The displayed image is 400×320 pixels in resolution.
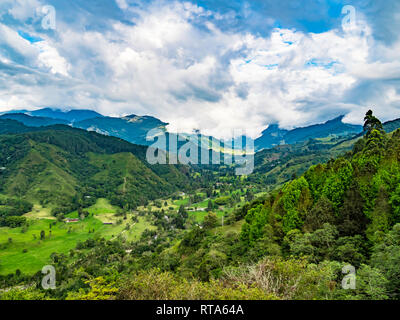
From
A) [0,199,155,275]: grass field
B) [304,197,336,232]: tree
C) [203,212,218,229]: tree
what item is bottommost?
[0,199,155,275]: grass field

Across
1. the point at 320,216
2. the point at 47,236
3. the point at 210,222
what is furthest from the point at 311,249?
the point at 47,236

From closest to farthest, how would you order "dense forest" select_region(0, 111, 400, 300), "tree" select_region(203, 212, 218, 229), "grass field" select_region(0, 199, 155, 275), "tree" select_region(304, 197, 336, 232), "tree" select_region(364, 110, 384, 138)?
"dense forest" select_region(0, 111, 400, 300) < "tree" select_region(304, 197, 336, 232) < "tree" select_region(364, 110, 384, 138) < "tree" select_region(203, 212, 218, 229) < "grass field" select_region(0, 199, 155, 275)

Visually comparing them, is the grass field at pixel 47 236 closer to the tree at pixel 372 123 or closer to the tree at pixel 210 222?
the tree at pixel 210 222

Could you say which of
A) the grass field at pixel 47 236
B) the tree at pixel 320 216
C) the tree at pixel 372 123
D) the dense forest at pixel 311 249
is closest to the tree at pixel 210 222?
the dense forest at pixel 311 249

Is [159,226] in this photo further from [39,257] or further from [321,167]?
[321,167]

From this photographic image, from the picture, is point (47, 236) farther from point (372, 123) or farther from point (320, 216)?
point (372, 123)

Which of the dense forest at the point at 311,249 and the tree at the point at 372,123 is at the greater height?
the tree at the point at 372,123

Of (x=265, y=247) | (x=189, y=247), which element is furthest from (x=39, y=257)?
(x=265, y=247)

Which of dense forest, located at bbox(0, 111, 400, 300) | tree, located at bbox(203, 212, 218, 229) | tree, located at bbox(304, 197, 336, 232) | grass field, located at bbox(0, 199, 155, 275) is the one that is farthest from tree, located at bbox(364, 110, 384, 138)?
grass field, located at bbox(0, 199, 155, 275)

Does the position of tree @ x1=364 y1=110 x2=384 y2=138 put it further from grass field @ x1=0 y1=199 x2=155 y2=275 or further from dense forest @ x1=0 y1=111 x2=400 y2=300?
grass field @ x1=0 y1=199 x2=155 y2=275

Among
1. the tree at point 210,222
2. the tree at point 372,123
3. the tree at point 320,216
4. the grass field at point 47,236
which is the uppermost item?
the tree at point 372,123

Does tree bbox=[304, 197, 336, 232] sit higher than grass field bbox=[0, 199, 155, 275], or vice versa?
tree bbox=[304, 197, 336, 232]
